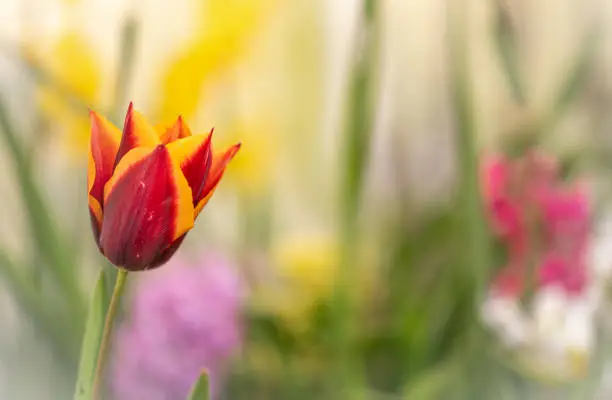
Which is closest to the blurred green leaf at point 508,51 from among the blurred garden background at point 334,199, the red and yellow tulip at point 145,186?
the blurred garden background at point 334,199

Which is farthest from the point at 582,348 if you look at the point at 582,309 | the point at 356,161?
the point at 356,161

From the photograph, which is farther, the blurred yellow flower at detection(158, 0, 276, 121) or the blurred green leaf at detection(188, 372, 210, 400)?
the blurred yellow flower at detection(158, 0, 276, 121)

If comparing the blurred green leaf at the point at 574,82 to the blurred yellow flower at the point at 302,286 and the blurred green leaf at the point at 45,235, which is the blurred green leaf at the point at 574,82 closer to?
the blurred yellow flower at the point at 302,286

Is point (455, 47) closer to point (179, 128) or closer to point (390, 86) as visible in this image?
point (390, 86)

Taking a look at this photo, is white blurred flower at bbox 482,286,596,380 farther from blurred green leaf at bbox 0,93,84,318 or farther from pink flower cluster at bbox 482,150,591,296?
blurred green leaf at bbox 0,93,84,318

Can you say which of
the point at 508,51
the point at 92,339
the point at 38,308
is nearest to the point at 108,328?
the point at 92,339

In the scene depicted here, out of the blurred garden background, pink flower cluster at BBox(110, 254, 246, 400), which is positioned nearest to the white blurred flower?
the blurred garden background
